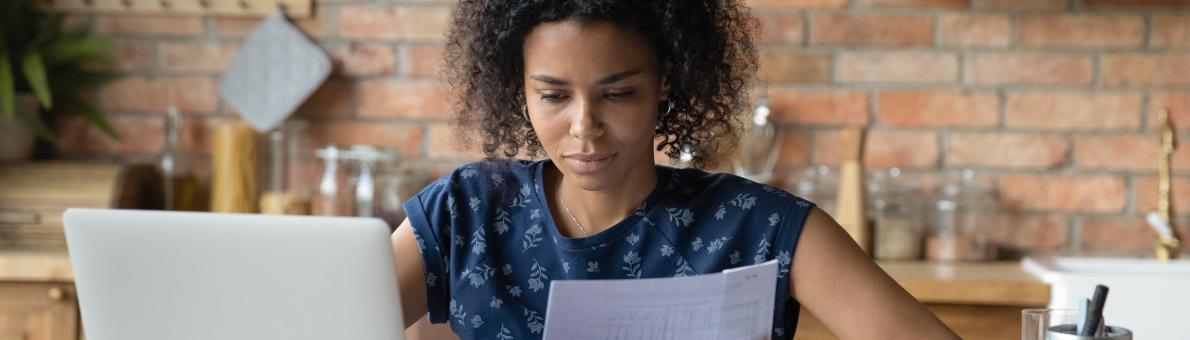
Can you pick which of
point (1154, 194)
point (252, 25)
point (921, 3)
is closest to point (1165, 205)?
point (1154, 194)

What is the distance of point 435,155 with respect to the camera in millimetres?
2740

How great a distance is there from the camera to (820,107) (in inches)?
103

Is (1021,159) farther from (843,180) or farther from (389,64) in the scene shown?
(389,64)

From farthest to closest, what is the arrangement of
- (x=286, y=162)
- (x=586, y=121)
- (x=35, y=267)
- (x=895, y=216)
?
1. (x=286, y=162)
2. (x=895, y=216)
3. (x=35, y=267)
4. (x=586, y=121)

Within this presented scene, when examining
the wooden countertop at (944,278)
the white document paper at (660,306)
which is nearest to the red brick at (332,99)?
the wooden countertop at (944,278)

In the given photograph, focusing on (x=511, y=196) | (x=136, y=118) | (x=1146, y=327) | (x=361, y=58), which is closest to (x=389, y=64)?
(x=361, y=58)

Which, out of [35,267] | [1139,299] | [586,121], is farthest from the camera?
[35,267]

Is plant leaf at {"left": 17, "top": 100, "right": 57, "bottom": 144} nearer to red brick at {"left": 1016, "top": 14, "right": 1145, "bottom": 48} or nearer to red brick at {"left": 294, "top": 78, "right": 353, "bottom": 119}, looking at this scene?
red brick at {"left": 294, "top": 78, "right": 353, "bottom": 119}

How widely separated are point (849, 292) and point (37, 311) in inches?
63.5

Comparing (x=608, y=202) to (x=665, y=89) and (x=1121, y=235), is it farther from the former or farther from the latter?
(x=1121, y=235)

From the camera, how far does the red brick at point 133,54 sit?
2775mm

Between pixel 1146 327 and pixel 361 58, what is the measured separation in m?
1.56

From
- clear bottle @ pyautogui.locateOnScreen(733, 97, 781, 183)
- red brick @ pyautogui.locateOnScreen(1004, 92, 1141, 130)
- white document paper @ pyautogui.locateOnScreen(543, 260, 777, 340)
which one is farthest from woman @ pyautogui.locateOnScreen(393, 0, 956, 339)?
red brick @ pyautogui.locateOnScreen(1004, 92, 1141, 130)

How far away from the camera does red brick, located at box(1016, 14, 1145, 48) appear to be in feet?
8.25
